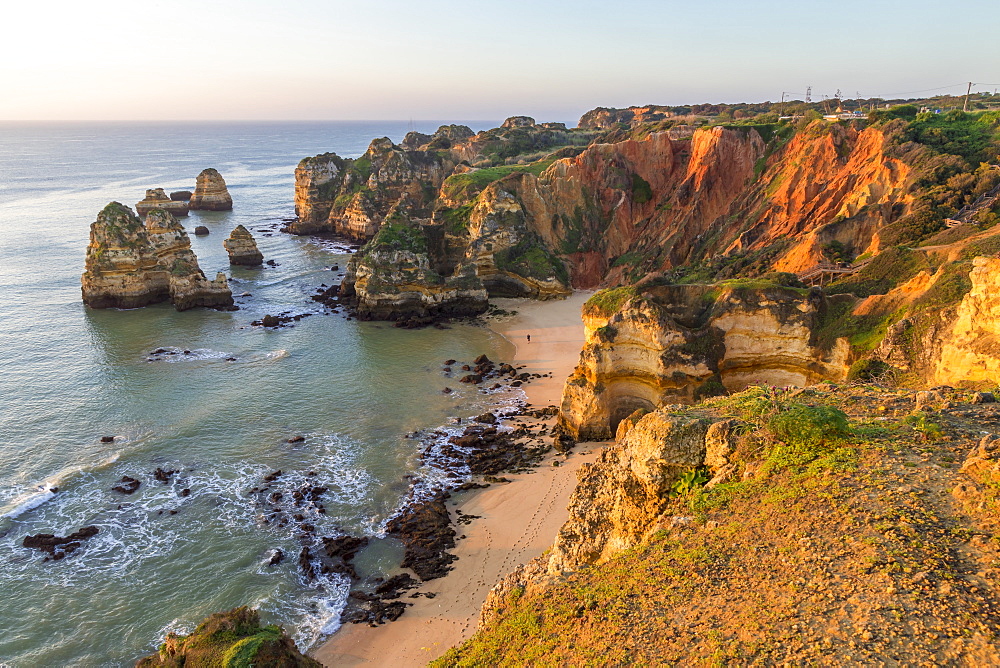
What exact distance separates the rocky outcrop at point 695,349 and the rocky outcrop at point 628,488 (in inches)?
491

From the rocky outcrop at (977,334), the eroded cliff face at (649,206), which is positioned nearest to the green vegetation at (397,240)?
the eroded cliff face at (649,206)

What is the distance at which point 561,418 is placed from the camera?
27625mm

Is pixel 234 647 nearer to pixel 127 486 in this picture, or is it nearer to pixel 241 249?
pixel 127 486

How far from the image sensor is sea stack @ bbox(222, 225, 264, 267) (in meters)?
60.4

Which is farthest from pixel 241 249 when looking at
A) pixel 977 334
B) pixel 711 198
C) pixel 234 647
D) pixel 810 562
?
pixel 810 562

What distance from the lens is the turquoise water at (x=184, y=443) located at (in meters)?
18.9

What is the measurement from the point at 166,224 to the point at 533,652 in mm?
53094

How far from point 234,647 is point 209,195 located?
9507 centimetres

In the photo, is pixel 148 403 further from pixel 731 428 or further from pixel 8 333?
pixel 731 428

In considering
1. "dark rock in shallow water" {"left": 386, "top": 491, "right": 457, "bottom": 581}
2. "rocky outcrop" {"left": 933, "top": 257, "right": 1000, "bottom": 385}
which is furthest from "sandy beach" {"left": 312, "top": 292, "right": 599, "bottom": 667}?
"rocky outcrop" {"left": 933, "top": 257, "right": 1000, "bottom": 385}

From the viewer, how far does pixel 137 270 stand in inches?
1881

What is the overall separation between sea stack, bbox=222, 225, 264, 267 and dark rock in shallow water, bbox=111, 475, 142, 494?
39773 mm

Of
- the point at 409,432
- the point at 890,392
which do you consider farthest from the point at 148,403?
the point at 890,392

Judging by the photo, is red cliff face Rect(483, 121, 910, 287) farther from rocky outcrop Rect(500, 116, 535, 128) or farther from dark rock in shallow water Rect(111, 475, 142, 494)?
rocky outcrop Rect(500, 116, 535, 128)
